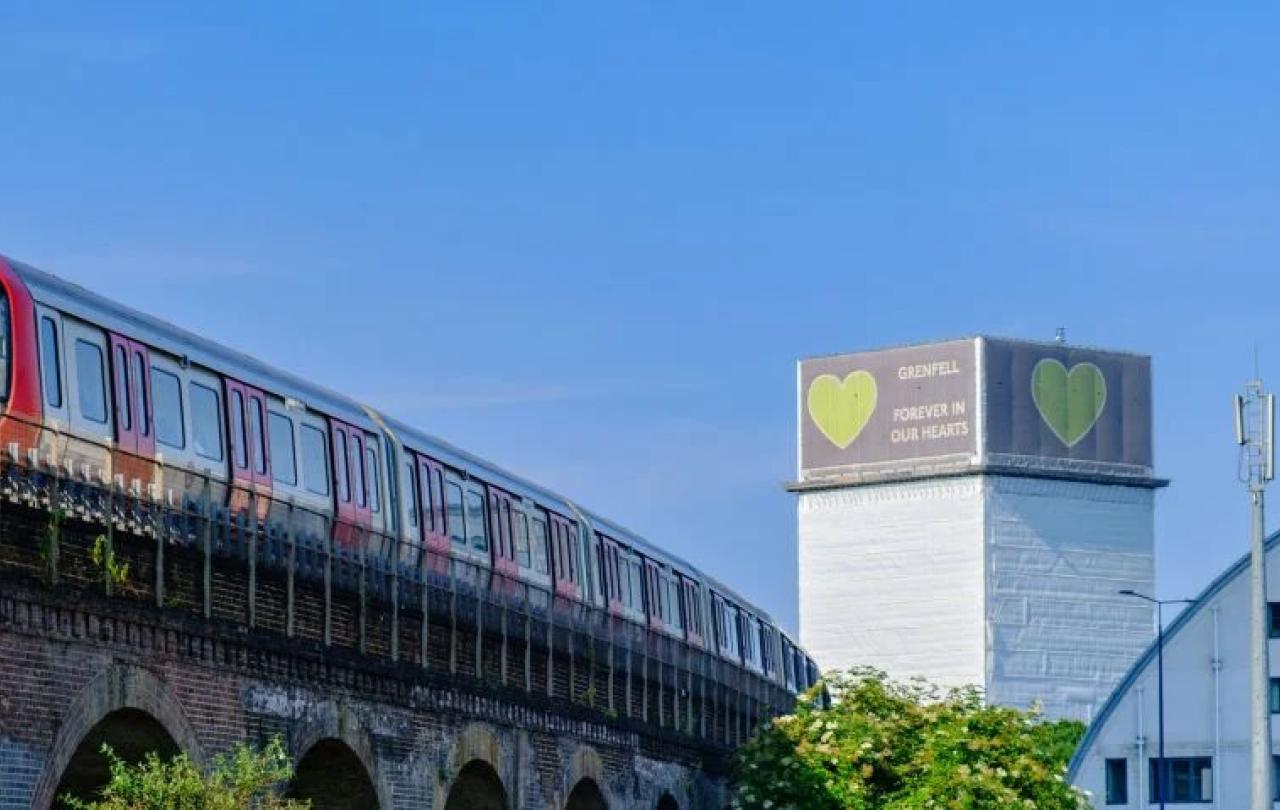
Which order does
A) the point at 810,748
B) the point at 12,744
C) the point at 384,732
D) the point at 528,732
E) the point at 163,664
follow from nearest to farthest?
the point at 12,744 → the point at 163,664 → the point at 384,732 → the point at 528,732 → the point at 810,748

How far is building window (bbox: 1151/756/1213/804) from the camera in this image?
3078 inches

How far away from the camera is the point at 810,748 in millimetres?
49719

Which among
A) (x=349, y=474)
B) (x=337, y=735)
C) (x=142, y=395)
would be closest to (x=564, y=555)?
(x=349, y=474)

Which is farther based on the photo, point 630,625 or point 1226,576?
point 1226,576

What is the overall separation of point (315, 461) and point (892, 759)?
52.8 feet

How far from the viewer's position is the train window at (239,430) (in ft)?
113

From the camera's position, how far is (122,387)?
3106cm

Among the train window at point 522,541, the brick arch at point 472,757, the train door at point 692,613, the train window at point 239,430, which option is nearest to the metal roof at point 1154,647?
the train door at point 692,613

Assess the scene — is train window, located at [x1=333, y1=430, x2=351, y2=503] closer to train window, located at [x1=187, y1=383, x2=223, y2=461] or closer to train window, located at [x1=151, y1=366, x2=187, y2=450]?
train window, located at [x1=187, y1=383, x2=223, y2=461]

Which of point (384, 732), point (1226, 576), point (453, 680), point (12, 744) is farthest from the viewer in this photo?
point (1226, 576)

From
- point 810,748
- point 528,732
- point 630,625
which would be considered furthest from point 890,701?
point 528,732

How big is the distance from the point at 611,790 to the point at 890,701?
24.6 feet

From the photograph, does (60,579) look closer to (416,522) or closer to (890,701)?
(416,522)

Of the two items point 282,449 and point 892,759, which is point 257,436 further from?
point 892,759
